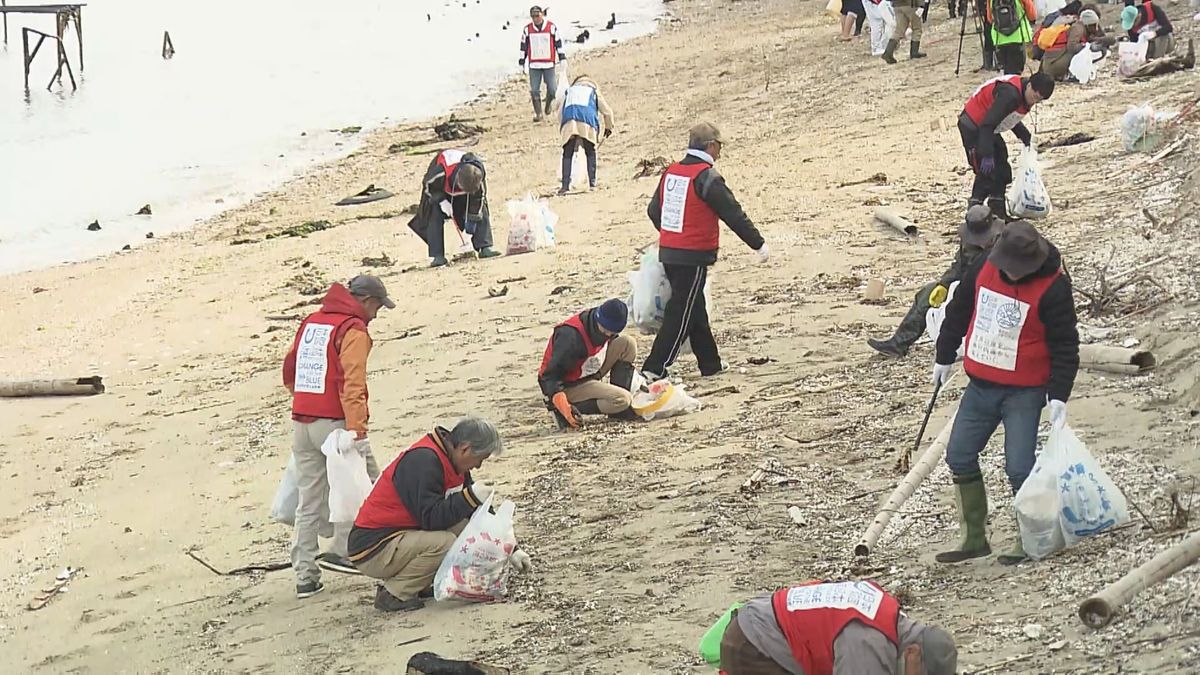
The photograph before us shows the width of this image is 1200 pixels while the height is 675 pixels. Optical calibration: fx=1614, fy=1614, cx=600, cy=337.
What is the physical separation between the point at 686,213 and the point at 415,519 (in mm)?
3324

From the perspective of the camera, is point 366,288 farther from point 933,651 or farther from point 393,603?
point 933,651

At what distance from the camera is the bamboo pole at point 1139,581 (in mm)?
5000

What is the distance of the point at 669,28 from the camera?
120 ft

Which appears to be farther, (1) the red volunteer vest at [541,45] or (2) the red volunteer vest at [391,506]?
(1) the red volunteer vest at [541,45]

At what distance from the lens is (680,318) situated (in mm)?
9961

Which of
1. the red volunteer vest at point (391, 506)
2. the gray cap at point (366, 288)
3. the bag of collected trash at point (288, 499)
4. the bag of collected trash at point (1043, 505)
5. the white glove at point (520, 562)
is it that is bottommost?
the white glove at point (520, 562)

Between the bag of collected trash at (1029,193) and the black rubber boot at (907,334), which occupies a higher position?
the bag of collected trash at (1029,193)

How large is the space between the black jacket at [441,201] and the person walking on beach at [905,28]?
9523mm

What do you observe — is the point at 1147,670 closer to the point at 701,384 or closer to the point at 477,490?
the point at 477,490

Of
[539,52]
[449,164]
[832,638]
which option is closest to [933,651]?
[832,638]

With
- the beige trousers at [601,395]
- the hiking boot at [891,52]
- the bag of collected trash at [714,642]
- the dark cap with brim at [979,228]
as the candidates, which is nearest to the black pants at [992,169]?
the dark cap with brim at [979,228]

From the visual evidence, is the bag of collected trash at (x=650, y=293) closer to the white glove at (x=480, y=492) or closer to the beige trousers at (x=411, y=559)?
the white glove at (x=480, y=492)

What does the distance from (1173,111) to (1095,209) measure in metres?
2.84

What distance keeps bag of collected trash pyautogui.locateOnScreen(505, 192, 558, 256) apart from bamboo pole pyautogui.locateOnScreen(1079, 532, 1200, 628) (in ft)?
32.5
